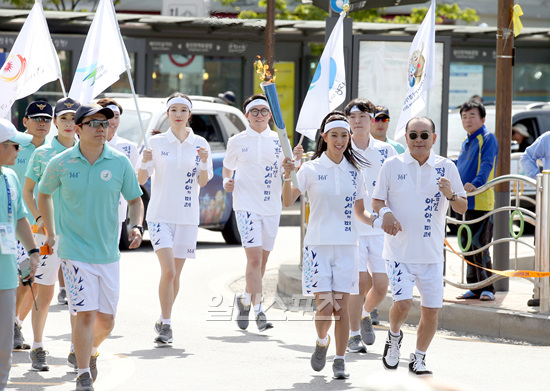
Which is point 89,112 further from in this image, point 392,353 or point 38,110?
point 392,353

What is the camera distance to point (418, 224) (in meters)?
7.15

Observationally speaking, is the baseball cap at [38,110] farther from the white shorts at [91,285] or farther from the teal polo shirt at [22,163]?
the white shorts at [91,285]

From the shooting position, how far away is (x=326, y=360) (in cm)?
794

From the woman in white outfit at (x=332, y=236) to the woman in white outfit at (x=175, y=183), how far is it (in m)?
1.65

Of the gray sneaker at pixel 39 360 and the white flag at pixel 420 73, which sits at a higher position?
the white flag at pixel 420 73

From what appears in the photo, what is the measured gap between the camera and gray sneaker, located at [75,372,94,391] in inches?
253

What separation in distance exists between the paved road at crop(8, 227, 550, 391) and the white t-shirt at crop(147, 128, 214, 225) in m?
1.05

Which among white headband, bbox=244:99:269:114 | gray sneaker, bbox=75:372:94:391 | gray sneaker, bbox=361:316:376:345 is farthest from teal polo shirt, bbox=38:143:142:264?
white headband, bbox=244:99:269:114

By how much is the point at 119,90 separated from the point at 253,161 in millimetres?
14277

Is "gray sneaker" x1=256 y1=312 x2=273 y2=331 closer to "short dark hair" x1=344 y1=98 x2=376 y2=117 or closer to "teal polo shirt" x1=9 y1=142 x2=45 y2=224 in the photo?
"short dark hair" x1=344 y1=98 x2=376 y2=117

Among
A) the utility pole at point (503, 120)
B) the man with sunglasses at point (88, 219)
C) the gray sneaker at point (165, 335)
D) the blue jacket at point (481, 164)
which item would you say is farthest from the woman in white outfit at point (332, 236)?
the utility pole at point (503, 120)

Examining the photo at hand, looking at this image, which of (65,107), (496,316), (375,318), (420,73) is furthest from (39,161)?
(496,316)

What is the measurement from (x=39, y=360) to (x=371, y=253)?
277cm

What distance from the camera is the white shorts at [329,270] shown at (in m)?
7.30
